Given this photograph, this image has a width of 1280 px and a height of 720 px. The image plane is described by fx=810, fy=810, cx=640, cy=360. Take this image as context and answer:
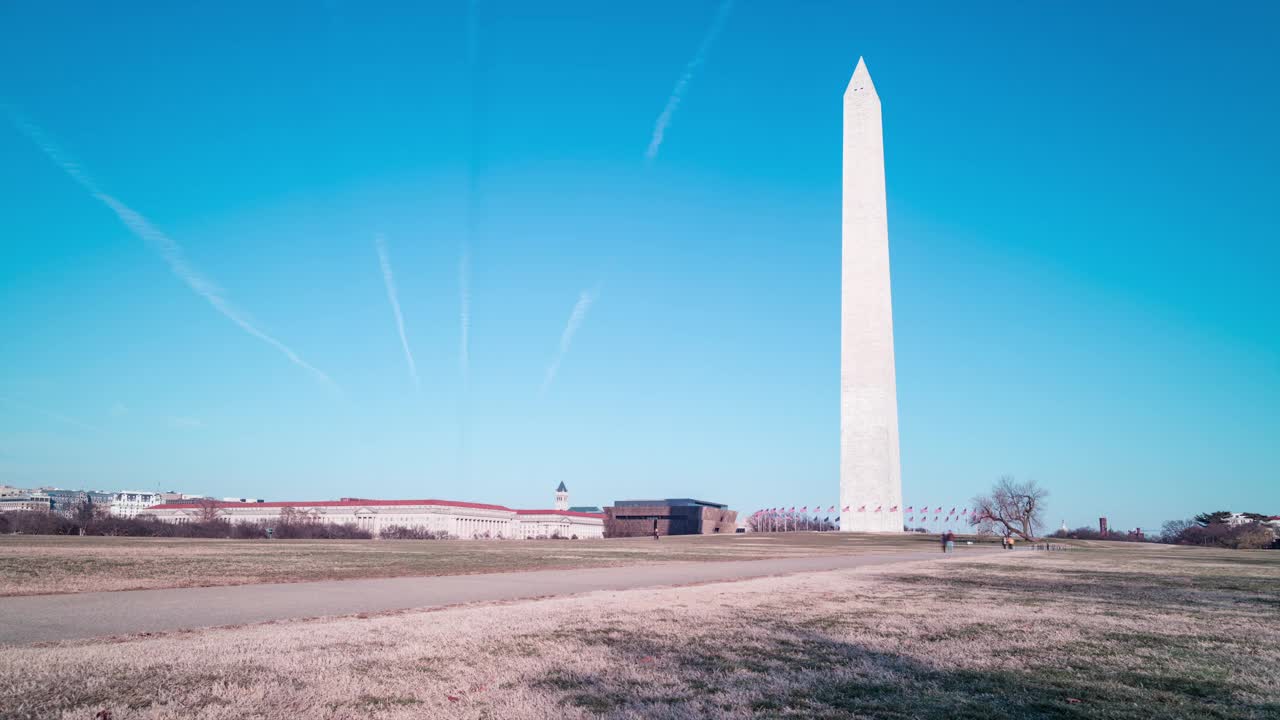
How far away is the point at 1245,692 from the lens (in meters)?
6.51

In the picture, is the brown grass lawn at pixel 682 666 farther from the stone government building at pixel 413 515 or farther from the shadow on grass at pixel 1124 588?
the stone government building at pixel 413 515

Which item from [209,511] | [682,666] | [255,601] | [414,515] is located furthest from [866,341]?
[414,515]

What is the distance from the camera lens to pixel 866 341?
68.4 meters

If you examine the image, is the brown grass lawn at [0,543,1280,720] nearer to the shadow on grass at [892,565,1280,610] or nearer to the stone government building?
the shadow on grass at [892,565,1280,610]

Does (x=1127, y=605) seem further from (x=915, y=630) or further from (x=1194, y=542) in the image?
(x=1194, y=542)

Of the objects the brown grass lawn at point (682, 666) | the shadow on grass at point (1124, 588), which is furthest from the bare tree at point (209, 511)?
the brown grass lawn at point (682, 666)

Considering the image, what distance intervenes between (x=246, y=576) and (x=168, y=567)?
15.6ft

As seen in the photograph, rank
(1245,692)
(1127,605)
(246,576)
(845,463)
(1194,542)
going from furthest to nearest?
(1194,542)
(845,463)
(246,576)
(1127,605)
(1245,692)

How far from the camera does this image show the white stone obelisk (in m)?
68.1

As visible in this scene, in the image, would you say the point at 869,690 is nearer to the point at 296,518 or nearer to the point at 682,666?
the point at 682,666

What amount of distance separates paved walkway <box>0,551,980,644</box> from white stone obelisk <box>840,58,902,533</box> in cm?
5142

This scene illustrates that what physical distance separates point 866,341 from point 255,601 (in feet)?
201

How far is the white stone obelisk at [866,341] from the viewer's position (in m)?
68.1

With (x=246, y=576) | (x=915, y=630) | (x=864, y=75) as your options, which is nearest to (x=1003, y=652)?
(x=915, y=630)
